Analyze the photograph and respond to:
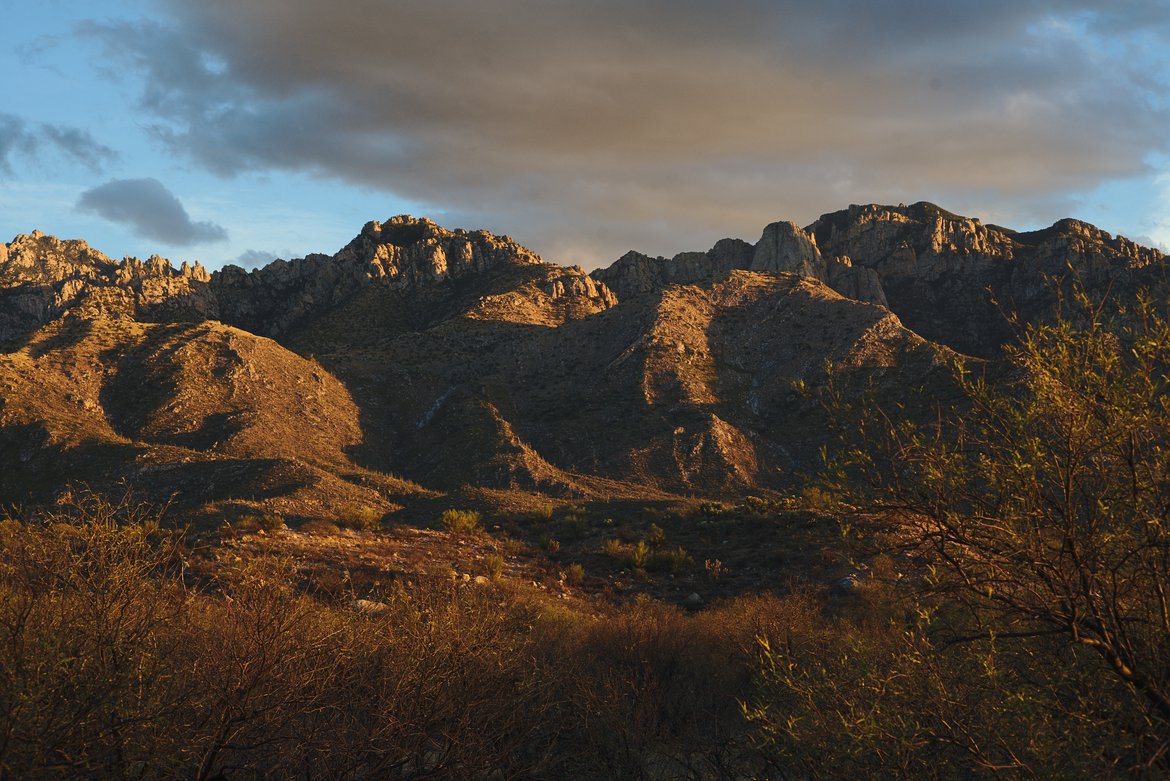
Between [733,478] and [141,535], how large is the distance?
60.6m

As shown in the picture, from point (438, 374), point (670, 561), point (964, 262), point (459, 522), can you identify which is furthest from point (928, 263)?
point (459, 522)

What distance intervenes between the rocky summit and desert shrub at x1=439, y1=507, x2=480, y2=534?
37.3 feet

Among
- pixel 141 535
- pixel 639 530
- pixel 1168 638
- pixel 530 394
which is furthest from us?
pixel 530 394

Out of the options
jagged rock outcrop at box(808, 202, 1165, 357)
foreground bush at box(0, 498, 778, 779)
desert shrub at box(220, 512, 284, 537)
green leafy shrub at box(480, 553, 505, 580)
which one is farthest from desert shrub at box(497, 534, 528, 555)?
jagged rock outcrop at box(808, 202, 1165, 357)

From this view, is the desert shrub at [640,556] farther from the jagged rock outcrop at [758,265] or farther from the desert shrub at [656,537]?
the jagged rock outcrop at [758,265]

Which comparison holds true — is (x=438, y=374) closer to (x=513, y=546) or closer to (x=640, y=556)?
(x=513, y=546)

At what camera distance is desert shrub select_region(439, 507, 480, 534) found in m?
39.3

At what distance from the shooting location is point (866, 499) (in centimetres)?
888

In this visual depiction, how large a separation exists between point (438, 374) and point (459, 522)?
5335cm

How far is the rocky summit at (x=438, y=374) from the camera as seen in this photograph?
59.5 metres

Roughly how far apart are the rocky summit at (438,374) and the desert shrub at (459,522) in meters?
11.4

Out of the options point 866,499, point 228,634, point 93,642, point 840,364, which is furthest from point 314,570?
point 840,364

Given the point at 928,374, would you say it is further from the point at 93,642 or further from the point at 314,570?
the point at 93,642

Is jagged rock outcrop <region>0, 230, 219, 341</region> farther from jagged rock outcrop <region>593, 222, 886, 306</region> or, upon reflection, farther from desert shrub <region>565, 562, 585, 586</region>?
A: desert shrub <region>565, 562, 585, 586</region>
